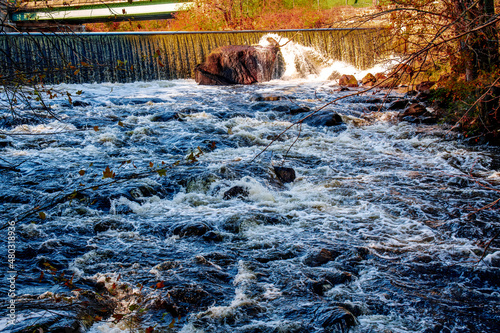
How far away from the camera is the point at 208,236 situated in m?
5.12

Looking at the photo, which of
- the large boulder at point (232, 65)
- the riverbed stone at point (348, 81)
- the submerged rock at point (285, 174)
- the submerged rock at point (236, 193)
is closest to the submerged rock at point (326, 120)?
the submerged rock at point (285, 174)

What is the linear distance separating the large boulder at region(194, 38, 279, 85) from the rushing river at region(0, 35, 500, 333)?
7571 mm

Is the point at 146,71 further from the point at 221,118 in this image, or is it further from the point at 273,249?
the point at 273,249

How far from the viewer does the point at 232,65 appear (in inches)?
662

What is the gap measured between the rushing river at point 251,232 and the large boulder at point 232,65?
757cm

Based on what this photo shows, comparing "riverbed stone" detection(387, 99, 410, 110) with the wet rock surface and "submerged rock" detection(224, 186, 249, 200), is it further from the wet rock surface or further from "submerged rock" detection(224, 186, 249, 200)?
"submerged rock" detection(224, 186, 249, 200)

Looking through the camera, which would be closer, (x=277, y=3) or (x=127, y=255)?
(x=127, y=255)

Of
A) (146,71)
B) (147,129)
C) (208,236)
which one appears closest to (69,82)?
(146,71)

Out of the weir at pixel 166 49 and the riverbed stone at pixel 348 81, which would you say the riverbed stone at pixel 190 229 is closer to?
the weir at pixel 166 49

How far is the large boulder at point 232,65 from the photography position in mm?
16703

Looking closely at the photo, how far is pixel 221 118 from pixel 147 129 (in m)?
2.18

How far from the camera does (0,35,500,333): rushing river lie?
3580mm

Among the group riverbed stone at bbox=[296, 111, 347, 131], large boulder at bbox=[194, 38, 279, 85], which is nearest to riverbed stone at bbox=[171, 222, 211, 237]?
riverbed stone at bbox=[296, 111, 347, 131]

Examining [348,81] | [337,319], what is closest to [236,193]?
[337,319]
